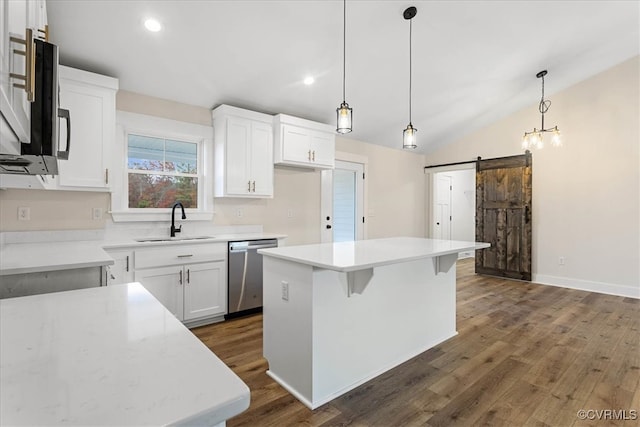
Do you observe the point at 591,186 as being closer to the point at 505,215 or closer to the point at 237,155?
the point at 505,215

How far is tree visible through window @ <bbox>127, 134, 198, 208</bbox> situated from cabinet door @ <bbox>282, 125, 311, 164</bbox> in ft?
3.45

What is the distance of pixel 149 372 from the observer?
0.63 m

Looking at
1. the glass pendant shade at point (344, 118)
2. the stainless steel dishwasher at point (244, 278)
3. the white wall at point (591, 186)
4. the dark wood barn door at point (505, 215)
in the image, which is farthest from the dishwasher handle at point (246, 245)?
the white wall at point (591, 186)

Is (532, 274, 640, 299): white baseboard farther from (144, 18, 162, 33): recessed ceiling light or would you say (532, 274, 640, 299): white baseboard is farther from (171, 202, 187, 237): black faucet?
(144, 18, 162, 33): recessed ceiling light

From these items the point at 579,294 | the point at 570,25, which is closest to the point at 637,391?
the point at 579,294

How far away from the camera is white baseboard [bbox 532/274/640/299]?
4.38 meters

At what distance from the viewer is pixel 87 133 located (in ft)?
9.19

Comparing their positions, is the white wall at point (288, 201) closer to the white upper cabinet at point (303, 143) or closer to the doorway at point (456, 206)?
the white upper cabinet at point (303, 143)

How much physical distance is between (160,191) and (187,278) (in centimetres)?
105

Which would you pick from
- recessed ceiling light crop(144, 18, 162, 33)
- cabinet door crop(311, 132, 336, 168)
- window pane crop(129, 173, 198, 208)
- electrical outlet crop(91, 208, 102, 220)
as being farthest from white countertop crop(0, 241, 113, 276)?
cabinet door crop(311, 132, 336, 168)

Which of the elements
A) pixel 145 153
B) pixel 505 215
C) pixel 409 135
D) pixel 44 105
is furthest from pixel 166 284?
pixel 505 215

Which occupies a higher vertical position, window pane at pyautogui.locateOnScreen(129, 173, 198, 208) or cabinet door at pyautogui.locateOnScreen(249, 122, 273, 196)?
cabinet door at pyautogui.locateOnScreen(249, 122, 273, 196)

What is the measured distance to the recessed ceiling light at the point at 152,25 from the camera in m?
2.54

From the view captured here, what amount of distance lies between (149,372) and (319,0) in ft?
9.48
